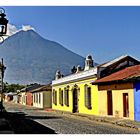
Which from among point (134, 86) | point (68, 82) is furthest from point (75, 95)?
point (134, 86)

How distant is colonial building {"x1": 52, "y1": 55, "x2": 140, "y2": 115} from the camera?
981 inches

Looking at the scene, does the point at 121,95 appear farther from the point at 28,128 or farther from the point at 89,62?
the point at 89,62

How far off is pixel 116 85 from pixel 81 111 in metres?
7.33

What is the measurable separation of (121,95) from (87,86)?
590cm

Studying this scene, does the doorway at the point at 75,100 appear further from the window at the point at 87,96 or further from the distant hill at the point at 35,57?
the distant hill at the point at 35,57

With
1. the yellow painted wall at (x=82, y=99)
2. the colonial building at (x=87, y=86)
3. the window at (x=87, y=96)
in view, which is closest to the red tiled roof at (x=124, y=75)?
the colonial building at (x=87, y=86)

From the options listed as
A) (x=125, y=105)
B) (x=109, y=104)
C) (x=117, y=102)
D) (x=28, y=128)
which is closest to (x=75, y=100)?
(x=109, y=104)

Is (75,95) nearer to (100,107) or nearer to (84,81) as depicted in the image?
(84,81)

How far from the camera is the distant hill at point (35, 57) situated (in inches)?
4743

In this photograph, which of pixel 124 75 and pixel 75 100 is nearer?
pixel 124 75

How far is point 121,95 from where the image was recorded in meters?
20.9

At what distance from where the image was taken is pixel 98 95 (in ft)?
79.7

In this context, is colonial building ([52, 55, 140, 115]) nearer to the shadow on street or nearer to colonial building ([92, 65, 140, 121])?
colonial building ([92, 65, 140, 121])

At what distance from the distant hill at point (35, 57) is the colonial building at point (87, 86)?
253ft
